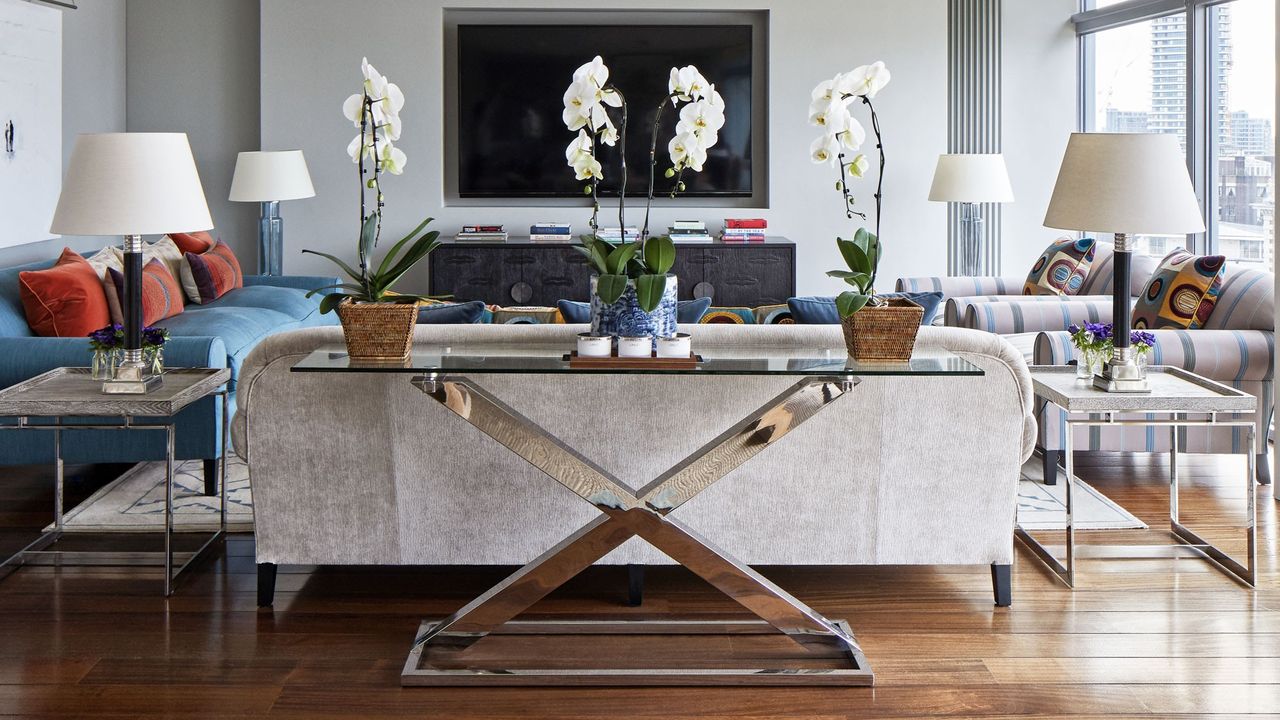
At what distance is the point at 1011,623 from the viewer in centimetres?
311

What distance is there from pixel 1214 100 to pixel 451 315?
4.48 meters

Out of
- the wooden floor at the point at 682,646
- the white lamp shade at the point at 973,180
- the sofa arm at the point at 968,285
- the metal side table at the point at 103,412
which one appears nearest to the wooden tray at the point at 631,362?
the wooden floor at the point at 682,646

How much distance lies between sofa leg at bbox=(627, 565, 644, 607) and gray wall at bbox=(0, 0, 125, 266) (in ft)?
14.3

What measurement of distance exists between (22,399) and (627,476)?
1.65m

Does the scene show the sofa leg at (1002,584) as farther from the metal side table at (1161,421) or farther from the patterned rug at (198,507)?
the patterned rug at (198,507)

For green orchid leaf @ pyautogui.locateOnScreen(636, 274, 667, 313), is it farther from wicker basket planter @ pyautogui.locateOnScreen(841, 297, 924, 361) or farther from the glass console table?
wicker basket planter @ pyautogui.locateOnScreen(841, 297, 924, 361)

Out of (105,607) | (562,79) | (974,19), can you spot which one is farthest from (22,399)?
(974,19)

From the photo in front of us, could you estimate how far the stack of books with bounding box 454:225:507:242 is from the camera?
7.51 metres

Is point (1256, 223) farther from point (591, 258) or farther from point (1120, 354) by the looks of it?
point (591, 258)

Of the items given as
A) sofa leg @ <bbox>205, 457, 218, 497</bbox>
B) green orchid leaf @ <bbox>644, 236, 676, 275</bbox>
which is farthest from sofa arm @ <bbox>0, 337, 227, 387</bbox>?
green orchid leaf @ <bbox>644, 236, 676, 275</bbox>

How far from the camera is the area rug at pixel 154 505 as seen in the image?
3938 mm

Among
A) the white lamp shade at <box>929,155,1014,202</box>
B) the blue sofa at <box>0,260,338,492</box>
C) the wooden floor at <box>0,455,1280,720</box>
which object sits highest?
the white lamp shade at <box>929,155,1014,202</box>

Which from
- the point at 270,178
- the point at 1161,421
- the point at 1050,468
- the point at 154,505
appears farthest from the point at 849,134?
the point at 270,178

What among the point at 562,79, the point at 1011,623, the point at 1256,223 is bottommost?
the point at 1011,623
